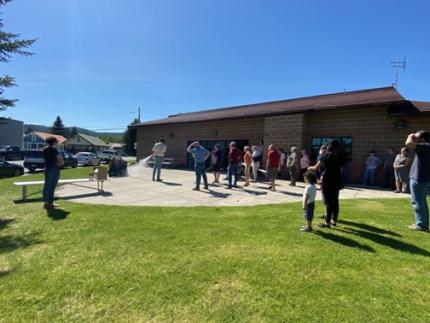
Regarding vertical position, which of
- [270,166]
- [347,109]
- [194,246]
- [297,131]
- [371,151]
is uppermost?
[347,109]

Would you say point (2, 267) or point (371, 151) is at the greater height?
point (371, 151)

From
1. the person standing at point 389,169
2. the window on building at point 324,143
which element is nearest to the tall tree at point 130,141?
the window on building at point 324,143

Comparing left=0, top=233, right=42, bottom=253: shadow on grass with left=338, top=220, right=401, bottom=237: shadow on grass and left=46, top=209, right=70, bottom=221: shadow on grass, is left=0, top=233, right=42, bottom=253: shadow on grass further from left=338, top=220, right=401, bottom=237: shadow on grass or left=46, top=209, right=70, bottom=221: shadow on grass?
left=338, top=220, right=401, bottom=237: shadow on grass

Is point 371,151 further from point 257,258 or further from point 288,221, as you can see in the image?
point 257,258

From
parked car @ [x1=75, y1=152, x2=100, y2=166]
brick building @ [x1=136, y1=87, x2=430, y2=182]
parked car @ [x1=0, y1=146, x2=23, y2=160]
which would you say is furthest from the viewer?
parked car @ [x1=0, y1=146, x2=23, y2=160]

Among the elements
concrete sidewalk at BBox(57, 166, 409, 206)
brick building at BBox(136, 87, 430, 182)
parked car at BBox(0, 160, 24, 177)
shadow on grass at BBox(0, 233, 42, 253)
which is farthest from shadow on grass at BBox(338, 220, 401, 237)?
parked car at BBox(0, 160, 24, 177)

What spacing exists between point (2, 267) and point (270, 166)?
792cm

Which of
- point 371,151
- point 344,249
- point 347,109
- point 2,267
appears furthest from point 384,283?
point 347,109

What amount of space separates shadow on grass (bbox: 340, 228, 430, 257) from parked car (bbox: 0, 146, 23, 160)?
4467 cm

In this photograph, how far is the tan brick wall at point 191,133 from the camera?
1648cm

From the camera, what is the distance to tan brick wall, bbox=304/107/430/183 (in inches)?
448

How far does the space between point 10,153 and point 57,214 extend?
4046cm

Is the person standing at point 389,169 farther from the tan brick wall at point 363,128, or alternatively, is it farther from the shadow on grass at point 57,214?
the shadow on grass at point 57,214

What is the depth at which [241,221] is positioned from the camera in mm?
5746
